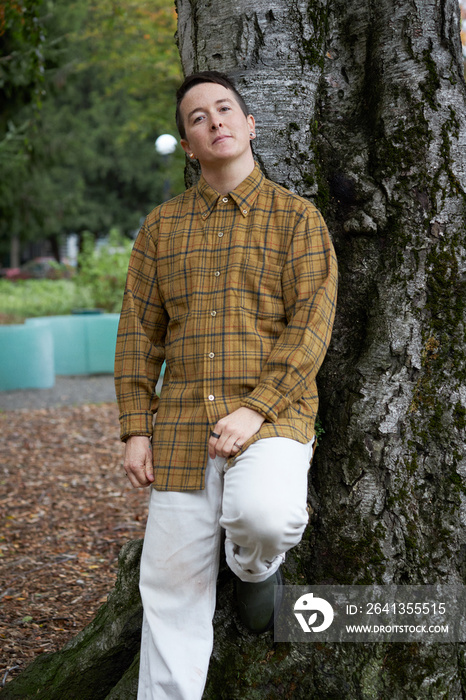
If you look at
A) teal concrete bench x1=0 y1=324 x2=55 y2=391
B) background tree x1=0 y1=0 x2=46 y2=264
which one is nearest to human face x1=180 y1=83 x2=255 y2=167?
background tree x1=0 y1=0 x2=46 y2=264

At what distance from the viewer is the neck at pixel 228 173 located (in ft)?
7.67

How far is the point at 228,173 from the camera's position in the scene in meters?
2.34

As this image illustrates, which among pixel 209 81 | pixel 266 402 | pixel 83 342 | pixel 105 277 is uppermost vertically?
pixel 209 81

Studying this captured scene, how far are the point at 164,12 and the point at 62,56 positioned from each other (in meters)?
5.73

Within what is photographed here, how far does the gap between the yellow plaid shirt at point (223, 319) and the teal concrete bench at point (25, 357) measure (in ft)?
23.8

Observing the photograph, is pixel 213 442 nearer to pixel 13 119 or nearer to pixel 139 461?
pixel 139 461

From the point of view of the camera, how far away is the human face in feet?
7.45

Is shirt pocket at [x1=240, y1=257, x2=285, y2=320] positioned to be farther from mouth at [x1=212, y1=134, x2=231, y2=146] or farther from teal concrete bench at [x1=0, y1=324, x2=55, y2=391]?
teal concrete bench at [x1=0, y1=324, x2=55, y2=391]

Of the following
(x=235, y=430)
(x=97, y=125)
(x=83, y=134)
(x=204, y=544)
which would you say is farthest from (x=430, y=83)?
(x=97, y=125)

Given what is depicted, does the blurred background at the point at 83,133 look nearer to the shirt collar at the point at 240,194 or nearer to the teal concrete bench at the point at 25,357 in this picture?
the teal concrete bench at the point at 25,357

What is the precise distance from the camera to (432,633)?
7.38 ft

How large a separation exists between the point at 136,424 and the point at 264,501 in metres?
0.57

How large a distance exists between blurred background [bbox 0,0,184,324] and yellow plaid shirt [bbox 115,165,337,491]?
297 cm

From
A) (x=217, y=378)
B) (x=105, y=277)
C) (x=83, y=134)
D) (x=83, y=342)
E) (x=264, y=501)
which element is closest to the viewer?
(x=264, y=501)
